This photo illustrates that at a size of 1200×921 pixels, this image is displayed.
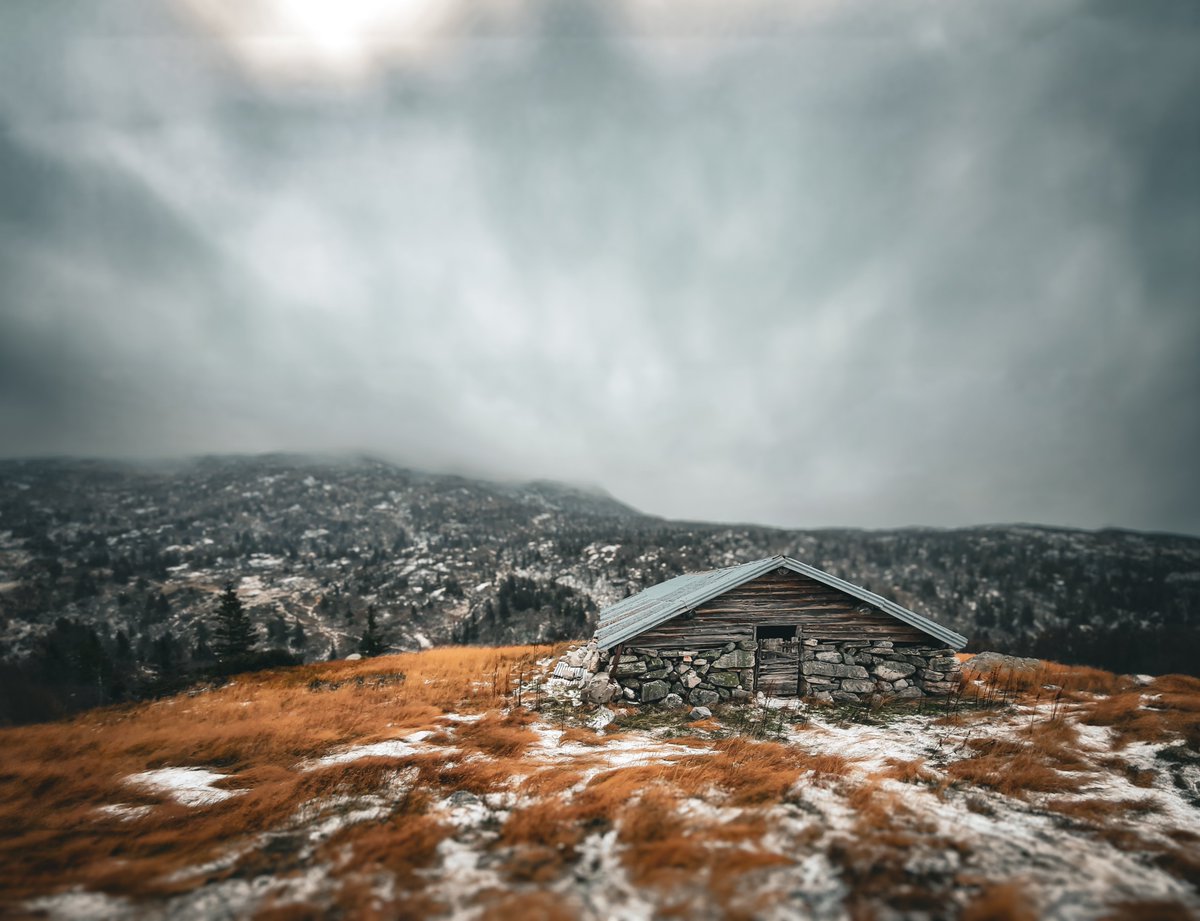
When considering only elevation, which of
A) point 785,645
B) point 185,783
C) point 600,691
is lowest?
point 600,691

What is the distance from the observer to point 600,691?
13211 mm

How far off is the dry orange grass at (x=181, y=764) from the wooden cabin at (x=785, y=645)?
16.2ft

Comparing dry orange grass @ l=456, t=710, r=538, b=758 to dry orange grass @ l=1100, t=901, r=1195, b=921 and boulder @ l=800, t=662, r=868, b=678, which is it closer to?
dry orange grass @ l=1100, t=901, r=1195, b=921

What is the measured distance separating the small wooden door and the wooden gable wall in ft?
1.75

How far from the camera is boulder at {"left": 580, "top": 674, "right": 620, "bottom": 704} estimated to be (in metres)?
13.2

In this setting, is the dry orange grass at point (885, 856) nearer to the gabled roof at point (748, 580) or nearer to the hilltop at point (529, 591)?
the gabled roof at point (748, 580)

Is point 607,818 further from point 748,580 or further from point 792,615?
point 792,615

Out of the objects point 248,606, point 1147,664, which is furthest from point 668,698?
point 248,606

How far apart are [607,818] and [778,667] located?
9.96m

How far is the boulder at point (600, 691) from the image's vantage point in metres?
13.2

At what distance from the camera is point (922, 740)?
998 centimetres

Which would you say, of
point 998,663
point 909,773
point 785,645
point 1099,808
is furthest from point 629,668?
point 998,663

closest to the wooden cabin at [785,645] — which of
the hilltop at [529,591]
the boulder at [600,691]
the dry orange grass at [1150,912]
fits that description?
the boulder at [600,691]

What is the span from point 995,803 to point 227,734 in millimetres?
13849
